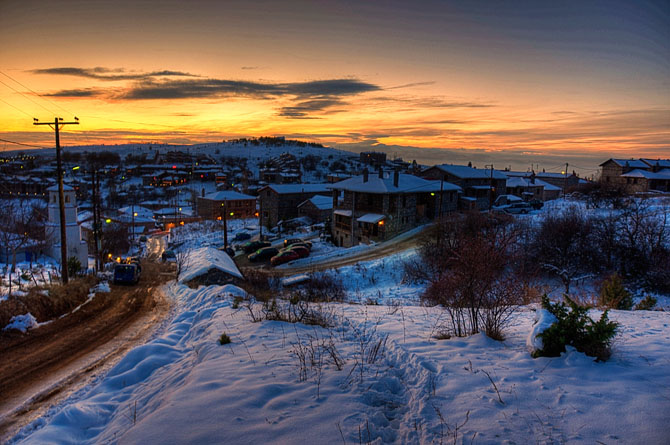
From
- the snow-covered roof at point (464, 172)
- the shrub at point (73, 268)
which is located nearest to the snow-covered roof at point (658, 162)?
the snow-covered roof at point (464, 172)

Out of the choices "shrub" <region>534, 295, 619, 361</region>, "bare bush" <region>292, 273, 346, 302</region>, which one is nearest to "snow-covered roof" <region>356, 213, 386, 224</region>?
"bare bush" <region>292, 273, 346, 302</region>

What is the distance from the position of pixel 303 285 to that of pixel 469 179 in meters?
39.0

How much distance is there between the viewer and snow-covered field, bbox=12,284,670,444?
4.40 m

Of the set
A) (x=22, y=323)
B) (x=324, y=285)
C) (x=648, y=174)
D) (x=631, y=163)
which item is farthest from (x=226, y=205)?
(x=631, y=163)

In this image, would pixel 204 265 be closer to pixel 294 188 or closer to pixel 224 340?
pixel 224 340

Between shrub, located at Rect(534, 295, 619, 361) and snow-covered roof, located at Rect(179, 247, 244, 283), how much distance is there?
1700 cm

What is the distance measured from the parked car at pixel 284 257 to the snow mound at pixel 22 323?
24.2 metres

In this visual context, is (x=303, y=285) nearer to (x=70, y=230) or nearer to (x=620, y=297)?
(x=620, y=297)

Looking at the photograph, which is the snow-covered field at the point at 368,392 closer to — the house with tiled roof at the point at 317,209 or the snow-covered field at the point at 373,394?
the snow-covered field at the point at 373,394

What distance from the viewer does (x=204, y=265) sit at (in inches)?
813

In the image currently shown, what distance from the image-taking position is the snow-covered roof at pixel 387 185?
4162 cm

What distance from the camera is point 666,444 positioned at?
12.6 feet

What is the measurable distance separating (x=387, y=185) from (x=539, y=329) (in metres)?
36.7

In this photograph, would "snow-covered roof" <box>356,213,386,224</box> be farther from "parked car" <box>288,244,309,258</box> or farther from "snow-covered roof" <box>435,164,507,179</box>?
"snow-covered roof" <box>435,164,507,179</box>
